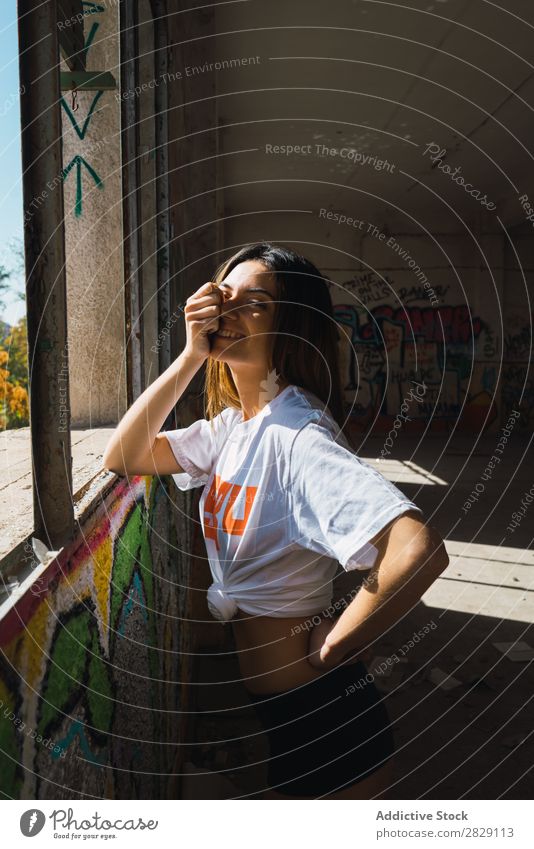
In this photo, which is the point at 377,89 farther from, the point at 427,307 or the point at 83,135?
the point at 427,307

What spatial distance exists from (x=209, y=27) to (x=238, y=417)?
331 cm

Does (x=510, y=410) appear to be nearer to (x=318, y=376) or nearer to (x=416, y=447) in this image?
(x=416, y=447)

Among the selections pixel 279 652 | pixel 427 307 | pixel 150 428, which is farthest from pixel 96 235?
pixel 427 307

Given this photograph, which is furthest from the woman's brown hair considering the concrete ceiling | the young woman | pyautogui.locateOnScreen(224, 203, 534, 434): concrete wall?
pyautogui.locateOnScreen(224, 203, 534, 434): concrete wall

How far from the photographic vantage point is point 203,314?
139 centimetres

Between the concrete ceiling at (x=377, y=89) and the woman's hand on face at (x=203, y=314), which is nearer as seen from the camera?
the woman's hand on face at (x=203, y=314)

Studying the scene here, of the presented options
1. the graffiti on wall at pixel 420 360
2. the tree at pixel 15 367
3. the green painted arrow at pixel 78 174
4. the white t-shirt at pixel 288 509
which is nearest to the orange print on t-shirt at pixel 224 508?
the white t-shirt at pixel 288 509

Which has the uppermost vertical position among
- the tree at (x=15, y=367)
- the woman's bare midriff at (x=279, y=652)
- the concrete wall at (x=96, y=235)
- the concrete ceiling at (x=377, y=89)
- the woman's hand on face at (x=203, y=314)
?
the concrete ceiling at (x=377, y=89)

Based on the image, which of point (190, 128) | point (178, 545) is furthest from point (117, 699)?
point (190, 128)

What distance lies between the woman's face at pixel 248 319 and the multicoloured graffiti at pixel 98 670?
0.48 metres

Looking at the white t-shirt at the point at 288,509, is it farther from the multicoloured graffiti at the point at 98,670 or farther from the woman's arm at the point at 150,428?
the multicoloured graffiti at the point at 98,670

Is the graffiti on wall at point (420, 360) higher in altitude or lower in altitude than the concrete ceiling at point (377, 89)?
lower

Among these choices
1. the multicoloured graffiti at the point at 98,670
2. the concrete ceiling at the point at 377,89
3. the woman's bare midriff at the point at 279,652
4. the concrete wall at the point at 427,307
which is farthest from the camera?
the concrete wall at the point at 427,307

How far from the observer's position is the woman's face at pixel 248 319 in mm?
1439
